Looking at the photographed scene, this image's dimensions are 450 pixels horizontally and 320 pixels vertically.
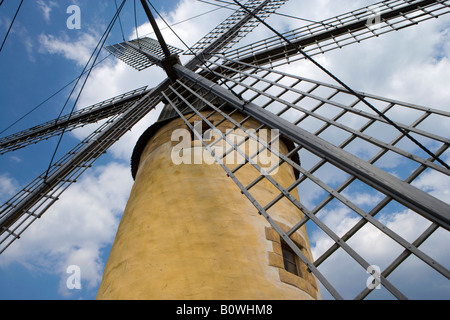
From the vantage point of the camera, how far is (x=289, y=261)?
5043 millimetres

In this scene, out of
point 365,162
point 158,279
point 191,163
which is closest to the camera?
point 365,162

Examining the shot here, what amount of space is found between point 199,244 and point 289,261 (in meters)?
1.54

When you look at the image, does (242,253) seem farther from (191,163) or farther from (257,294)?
(191,163)

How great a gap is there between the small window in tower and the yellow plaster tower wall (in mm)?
159

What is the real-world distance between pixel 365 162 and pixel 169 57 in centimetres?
806

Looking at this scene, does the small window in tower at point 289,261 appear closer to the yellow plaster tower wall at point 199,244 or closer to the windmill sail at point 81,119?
the yellow plaster tower wall at point 199,244

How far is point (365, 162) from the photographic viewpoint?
3424mm

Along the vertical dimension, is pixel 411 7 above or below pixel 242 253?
above

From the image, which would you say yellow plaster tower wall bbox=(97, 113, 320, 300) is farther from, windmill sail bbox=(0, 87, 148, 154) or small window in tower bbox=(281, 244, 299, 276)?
windmill sail bbox=(0, 87, 148, 154)

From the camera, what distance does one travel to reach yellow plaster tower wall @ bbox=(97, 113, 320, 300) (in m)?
4.23

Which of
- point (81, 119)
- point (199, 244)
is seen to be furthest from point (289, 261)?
point (81, 119)
